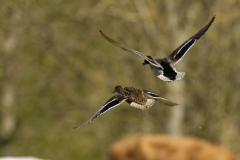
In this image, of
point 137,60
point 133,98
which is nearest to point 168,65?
point 133,98

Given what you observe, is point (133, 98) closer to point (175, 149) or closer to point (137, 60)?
point (175, 149)

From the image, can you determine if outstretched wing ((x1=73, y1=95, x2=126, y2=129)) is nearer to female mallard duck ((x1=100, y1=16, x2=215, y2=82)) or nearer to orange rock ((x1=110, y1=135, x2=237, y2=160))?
female mallard duck ((x1=100, y1=16, x2=215, y2=82))

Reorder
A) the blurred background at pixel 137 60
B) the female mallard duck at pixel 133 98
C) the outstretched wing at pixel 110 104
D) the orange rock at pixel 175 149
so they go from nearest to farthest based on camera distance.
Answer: the outstretched wing at pixel 110 104 < the female mallard duck at pixel 133 98 < the orange rock at pixel 175 149 < the blurred background at pixel 137 60

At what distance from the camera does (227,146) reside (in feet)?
50.5

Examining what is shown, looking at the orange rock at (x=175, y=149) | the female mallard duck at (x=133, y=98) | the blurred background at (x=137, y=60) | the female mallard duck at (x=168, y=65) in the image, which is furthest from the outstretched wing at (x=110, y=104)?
the blurred background at (x=137, y=60)

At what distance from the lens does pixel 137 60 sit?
51.7 feet

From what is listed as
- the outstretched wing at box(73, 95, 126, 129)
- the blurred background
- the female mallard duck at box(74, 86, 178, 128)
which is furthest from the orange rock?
the outstretched wing at box(73, 95, 126, 129)

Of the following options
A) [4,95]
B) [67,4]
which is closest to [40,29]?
[67,4]

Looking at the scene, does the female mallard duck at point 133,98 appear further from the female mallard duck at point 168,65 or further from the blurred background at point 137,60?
the blurred background at point 137,60

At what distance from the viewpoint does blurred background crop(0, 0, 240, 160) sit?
47.5ft

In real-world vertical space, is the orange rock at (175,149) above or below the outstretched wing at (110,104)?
below

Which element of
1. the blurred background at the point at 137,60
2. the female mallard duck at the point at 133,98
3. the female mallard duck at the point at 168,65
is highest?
the female mallard duck at the point at 168,65

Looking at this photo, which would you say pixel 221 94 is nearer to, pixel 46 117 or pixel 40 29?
pixel 40 29

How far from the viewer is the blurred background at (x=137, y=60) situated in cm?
1449
